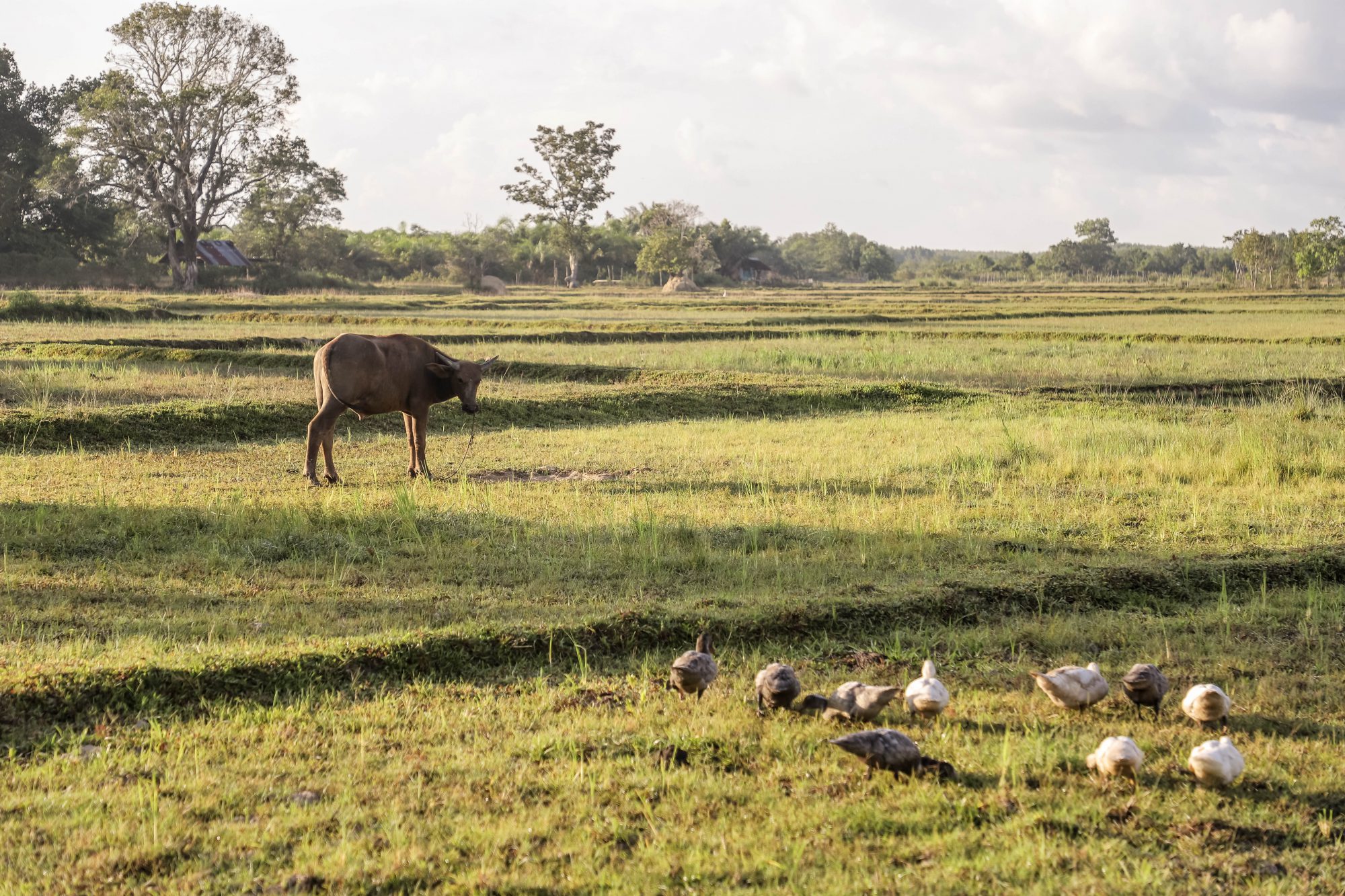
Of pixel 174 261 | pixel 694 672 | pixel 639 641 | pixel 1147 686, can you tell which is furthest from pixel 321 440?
pixel 174 261

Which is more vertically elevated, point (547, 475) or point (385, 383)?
point (385, 383)

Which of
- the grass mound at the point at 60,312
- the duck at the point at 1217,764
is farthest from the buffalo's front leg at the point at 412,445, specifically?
the grass mound at the point at 60,312

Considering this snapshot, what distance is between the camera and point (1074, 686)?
4.57 m

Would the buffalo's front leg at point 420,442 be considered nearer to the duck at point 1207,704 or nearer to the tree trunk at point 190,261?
the duck at point 1207,704

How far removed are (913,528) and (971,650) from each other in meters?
2.50

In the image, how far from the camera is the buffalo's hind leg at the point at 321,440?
9938 mm

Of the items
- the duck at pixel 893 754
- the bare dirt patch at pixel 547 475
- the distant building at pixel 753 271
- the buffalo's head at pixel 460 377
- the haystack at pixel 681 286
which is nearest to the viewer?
the duck at pixel 893 754

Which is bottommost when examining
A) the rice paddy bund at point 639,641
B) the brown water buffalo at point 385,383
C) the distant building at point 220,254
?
the rice paddy bund at point 639,641

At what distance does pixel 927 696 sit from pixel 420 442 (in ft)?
23.1

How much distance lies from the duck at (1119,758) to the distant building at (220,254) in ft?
176

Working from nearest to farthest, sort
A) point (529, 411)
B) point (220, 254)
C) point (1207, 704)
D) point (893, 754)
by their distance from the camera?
point (893, 754) → point (1207, 704) → point (529, 411) → point (220, 254)

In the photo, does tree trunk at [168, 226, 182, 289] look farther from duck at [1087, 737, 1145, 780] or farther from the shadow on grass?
duck at [1087, 737, 1145, 780]

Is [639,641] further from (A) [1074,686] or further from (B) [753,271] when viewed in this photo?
(B) [753,271]

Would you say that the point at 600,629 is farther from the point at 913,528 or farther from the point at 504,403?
the point at 504,403
